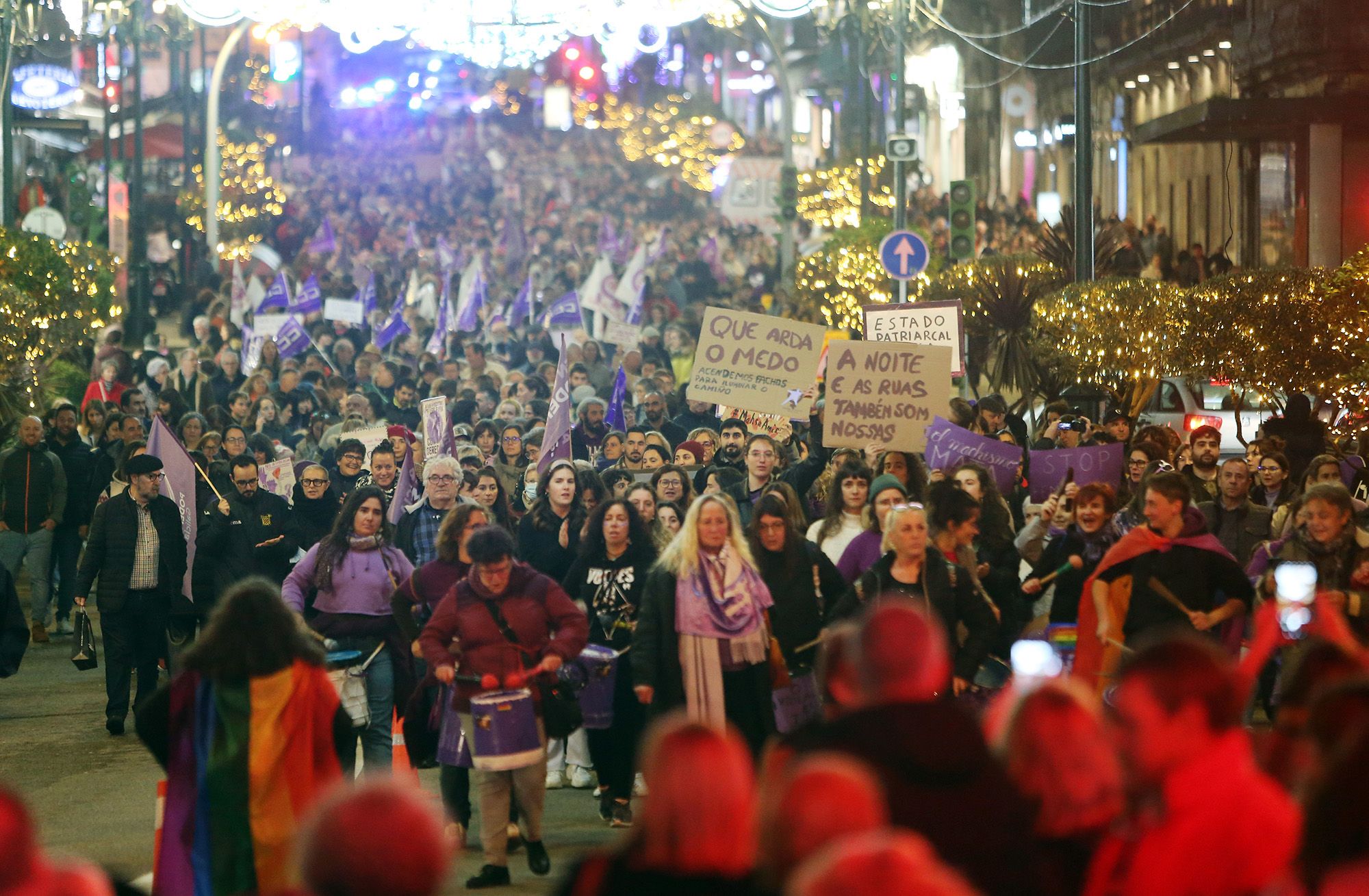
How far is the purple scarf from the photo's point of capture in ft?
28.4

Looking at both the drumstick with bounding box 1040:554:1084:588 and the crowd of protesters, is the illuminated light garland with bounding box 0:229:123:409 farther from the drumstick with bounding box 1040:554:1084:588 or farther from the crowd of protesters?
the drumstick with bounding box 1040:554:1084:588

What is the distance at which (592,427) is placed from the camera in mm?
17484

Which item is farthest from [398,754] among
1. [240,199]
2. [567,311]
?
[240,199]

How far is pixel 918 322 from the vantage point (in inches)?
659

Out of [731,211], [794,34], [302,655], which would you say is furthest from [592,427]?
[794,34]

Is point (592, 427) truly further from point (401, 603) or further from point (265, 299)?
point (265, 299)

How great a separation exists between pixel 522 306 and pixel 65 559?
1531 centimetres

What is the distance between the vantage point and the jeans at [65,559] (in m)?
15.7

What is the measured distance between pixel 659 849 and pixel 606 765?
6.07 meters

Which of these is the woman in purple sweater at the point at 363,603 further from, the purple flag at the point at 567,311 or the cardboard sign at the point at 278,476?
the purple flag at the point at 567,311

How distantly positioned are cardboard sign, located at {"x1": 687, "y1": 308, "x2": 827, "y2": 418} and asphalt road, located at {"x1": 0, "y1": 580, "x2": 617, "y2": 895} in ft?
12.8

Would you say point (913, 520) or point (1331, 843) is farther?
point (913, 520)

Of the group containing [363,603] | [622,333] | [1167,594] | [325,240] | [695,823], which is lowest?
[363,603]

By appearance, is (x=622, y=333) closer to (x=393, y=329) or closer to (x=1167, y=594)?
(x=393, y=329)
